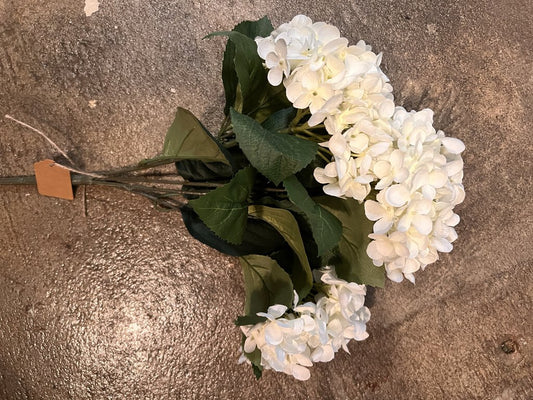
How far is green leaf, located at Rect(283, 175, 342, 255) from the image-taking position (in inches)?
26.9

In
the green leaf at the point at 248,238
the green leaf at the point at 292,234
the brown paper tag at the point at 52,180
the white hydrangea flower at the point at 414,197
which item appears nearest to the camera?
the white hydrangea flower at the point at 414,197

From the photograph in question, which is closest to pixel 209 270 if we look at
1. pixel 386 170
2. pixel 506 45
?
pixel 386 170

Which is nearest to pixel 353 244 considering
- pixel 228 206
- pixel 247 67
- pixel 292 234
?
pixel 292 234

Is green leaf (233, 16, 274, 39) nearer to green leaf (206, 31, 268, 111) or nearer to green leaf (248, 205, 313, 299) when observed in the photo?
green leaf (206, 31, 268, 111)

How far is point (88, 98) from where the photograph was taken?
1133 mm

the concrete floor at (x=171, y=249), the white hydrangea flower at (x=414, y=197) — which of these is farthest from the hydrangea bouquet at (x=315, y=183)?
the concrete floor at (x=171, y=249)

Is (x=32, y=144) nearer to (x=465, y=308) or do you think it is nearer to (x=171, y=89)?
(x=171, y=89)

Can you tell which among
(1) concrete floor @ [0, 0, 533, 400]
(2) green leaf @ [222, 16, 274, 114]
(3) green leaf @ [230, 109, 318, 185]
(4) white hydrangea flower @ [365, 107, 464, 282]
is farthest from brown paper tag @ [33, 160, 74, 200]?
(4) white hydrangea flower @ [365, 107, 464, 282]

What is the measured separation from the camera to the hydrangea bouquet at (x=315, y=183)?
0.65 m

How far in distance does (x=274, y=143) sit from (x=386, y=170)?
6.1 inches

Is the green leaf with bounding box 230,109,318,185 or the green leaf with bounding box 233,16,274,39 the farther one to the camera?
the green leaf with bounding box 233,16,274,39

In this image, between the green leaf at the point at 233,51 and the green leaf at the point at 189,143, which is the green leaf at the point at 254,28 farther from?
the green leaf at the point at 189,143

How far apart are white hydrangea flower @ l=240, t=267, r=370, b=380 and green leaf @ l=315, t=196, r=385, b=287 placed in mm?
22

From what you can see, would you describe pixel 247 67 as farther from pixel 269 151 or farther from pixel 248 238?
pixel 248 238
